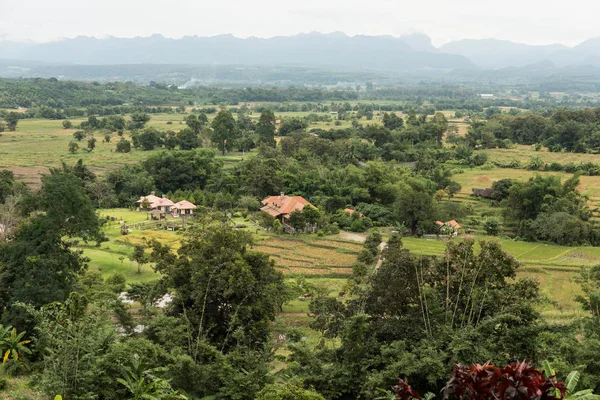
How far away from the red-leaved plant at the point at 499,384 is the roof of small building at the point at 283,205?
877 inches

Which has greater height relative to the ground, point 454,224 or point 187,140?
point 187,140

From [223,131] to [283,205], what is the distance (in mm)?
18795

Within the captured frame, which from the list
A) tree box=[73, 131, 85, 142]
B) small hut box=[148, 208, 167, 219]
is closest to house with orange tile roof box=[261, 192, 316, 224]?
small hut box=[148, 208, 167, 219]

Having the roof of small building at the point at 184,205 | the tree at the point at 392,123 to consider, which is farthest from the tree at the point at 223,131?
the tree at the point at 392,123

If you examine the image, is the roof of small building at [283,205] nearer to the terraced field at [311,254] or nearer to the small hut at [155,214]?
the terraced field at [311,254]

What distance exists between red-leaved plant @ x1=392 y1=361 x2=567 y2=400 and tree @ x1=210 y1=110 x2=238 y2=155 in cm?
4189

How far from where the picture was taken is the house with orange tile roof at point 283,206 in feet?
94.9

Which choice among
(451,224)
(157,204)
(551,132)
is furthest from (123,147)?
(551,132)

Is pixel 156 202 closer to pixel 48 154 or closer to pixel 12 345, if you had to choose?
pixel 48 154

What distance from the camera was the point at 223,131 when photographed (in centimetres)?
4672

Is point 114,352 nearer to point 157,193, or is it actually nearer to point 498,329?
point 498,329

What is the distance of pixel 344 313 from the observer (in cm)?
1193

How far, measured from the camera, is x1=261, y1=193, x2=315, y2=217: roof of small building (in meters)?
29.0

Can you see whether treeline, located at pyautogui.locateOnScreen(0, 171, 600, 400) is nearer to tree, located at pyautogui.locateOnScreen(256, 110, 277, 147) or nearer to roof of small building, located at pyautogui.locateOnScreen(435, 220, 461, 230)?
roof of small building, located at pyautogui.locateOnScreen(435, 220, 461, 230)
